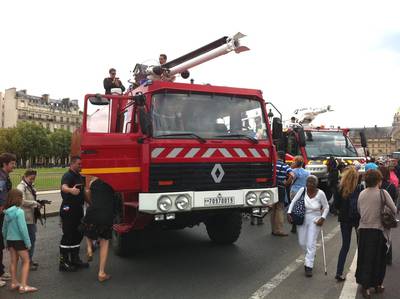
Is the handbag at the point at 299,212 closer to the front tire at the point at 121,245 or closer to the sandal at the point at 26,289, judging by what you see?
the front tire at the point at 121,245

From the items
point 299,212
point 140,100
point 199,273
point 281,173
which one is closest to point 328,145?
point 281,173

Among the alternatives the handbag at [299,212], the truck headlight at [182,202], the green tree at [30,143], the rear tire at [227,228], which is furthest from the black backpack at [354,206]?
the green tree at [30,143]

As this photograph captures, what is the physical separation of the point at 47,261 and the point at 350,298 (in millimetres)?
4884

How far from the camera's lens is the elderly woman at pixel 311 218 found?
19.6 feet

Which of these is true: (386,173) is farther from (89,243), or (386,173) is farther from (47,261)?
(47,261)

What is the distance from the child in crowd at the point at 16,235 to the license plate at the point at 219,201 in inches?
95.5

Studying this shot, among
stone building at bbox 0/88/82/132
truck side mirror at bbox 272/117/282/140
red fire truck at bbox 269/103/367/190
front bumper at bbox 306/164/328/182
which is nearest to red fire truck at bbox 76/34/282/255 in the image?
truck side mirror at bbox 272/117/282/140

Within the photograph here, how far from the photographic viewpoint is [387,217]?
4.98 metres

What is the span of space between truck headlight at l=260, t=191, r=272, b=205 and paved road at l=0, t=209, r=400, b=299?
1.01 m

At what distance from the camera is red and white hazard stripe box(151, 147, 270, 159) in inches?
227

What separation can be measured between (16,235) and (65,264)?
1199mm

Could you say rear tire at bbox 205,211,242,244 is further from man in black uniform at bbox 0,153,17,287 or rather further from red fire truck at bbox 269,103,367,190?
red fire truck at bbox 269,103,367,190

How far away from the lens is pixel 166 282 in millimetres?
5770

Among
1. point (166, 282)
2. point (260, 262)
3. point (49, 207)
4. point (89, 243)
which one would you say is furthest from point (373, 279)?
point (49, 207)
